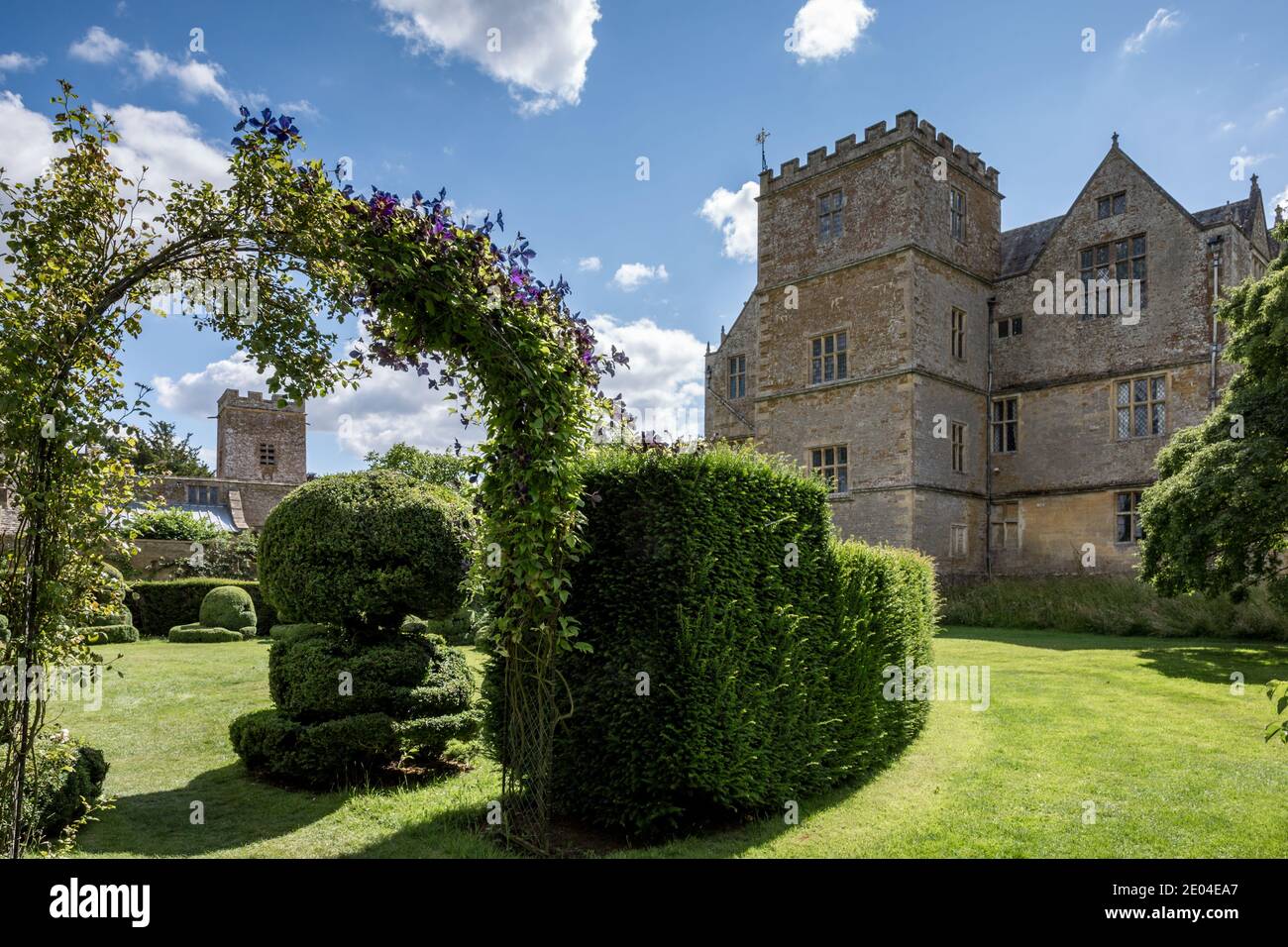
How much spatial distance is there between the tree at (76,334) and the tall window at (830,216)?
75.6ft

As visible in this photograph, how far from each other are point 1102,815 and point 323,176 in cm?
745

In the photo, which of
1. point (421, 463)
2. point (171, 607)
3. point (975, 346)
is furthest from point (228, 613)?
point (975, 346)

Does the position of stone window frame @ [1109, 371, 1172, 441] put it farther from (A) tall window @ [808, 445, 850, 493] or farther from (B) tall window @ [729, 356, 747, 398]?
(B) tall window @ [729, 356, 747, 398]

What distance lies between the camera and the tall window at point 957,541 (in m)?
24.7

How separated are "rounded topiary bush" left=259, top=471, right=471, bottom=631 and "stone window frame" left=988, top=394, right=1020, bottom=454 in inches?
904

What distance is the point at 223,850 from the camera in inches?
226

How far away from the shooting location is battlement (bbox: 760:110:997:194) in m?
23.9

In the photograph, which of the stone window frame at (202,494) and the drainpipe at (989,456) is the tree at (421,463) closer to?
the stone window frame at (202,494)

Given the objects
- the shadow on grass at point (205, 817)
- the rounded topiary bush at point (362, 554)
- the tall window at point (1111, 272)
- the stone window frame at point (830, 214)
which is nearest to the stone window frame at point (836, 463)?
the stone window frame at point (830, 214)

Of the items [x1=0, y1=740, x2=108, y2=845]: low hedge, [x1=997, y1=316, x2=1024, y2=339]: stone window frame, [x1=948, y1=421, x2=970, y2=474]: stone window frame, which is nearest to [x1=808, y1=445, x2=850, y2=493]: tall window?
[x1=948, y1=421, x2=970, y2=474]: stone window frame

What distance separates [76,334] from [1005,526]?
26447 mm

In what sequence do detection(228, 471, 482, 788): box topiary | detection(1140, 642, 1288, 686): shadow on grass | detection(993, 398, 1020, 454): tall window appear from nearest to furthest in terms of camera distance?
detection(228, 471, 482, 788): box topiary
detection(1140, 642, 1288, 686): shadow on grass
detection(993, 398, 1020, 454): tall window
